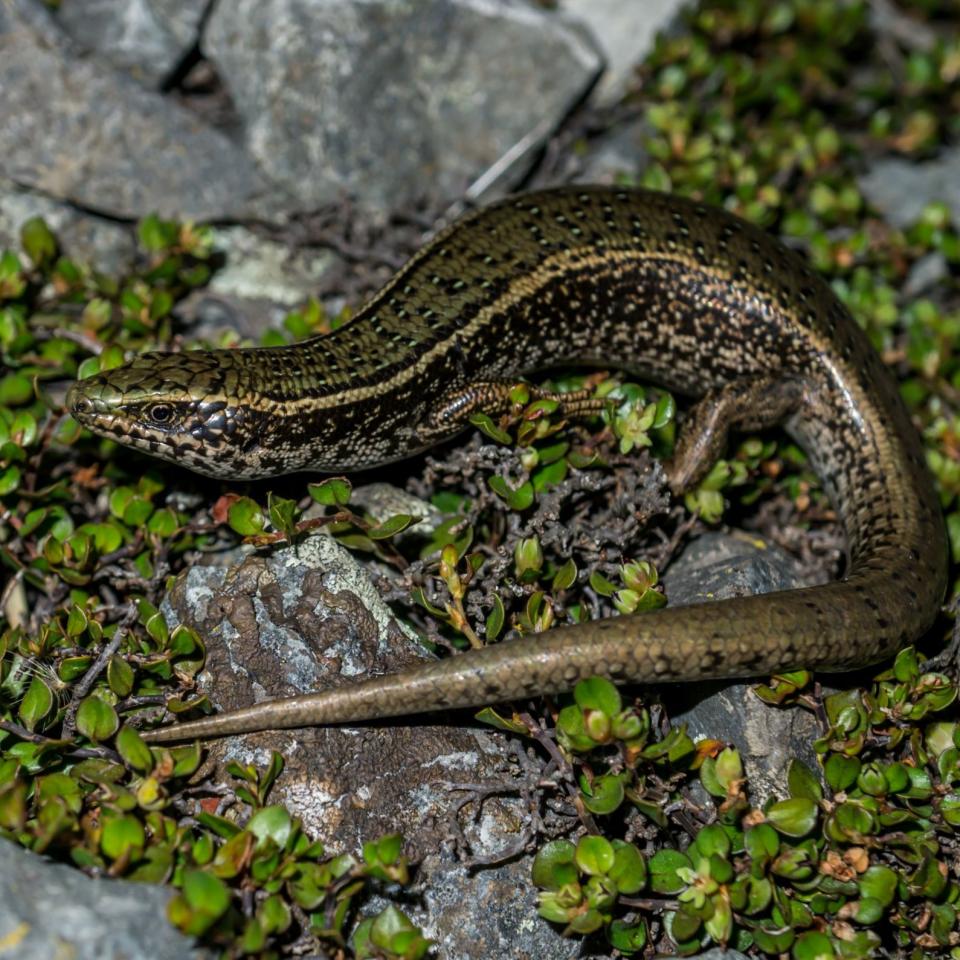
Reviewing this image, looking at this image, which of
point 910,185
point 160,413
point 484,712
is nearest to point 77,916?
point 484,712

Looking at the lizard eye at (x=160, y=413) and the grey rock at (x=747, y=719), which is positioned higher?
the grey rock at (x=747, y=719)

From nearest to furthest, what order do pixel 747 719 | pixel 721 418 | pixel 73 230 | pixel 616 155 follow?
pixel 747 719
pixel 721 418
pixel 73 230
pixel 616 155

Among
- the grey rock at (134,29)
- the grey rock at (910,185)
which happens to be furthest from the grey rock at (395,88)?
the grey rock at (910,185)

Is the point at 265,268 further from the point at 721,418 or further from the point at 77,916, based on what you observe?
the point at 77,916

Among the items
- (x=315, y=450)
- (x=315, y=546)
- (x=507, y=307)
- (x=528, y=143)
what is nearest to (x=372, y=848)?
(x=315, y=546)

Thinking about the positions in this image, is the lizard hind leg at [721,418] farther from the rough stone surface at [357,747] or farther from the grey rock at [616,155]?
the grey rock at [616,155]

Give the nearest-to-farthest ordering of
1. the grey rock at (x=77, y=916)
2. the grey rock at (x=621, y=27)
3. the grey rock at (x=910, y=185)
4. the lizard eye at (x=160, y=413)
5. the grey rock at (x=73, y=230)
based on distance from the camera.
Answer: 1. the grey rock at (x=77, y=916)
2. the lizard eye at (x=160, y=413)
3. the grey rock at (x=73, y=230)
4. the grey rock at (x=910, y=185)
5. the grey rock at (x=621, y=27)

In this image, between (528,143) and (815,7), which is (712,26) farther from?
(528,143)
